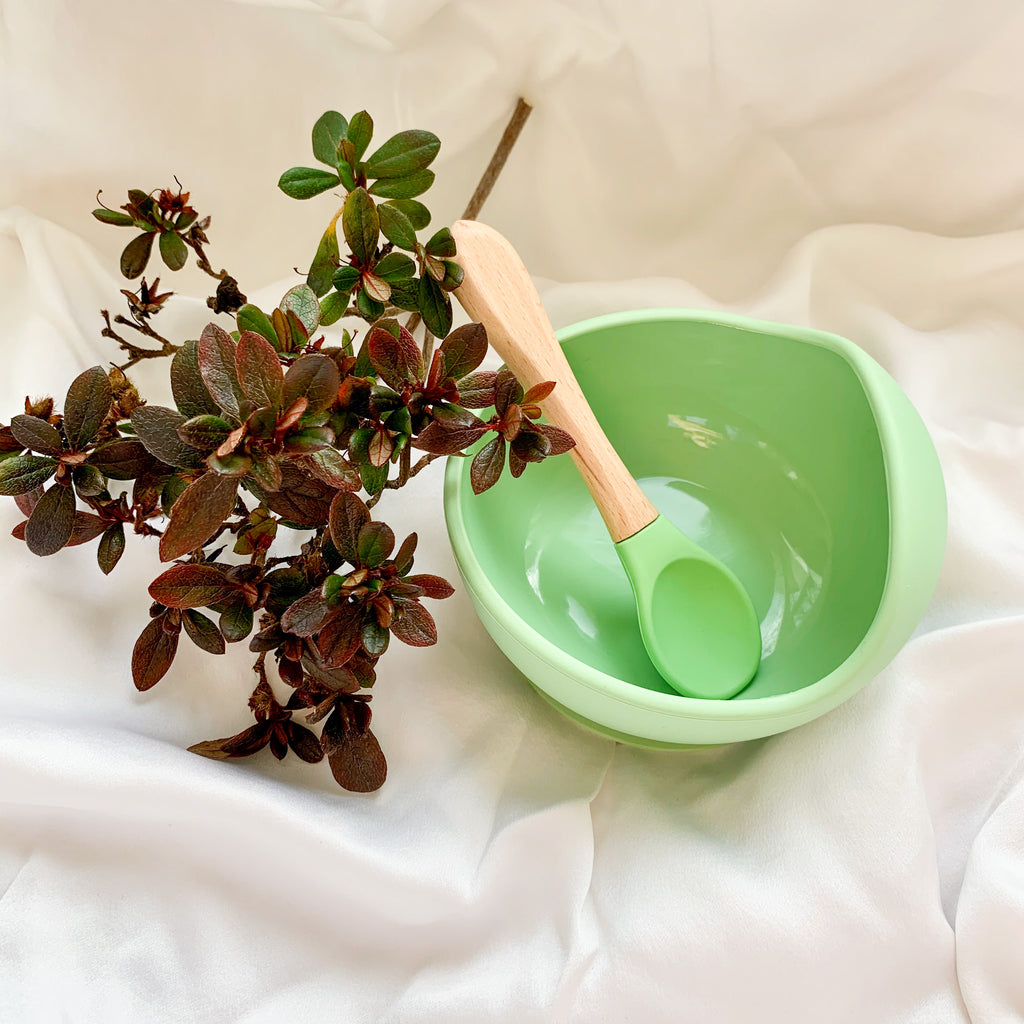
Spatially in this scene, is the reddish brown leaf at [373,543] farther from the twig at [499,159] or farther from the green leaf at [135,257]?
the twig at [499,159]

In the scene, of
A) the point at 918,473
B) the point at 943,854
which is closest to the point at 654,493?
the point at 918,473

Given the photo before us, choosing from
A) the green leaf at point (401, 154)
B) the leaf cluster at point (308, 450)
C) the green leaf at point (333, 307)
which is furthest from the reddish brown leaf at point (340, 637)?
the green leaf at point (401, 154)

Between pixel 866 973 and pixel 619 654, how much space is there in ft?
0.98

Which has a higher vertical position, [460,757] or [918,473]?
[918,473]

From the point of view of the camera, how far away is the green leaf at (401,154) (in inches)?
26.2

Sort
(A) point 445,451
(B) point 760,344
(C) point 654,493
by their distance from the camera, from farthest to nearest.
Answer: (C) point 654,493 → (B) point 760,344 → (A) point 445,451

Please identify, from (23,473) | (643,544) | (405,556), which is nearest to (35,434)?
(23,473)

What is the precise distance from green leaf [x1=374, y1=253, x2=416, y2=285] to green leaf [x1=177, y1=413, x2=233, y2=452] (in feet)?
0.69

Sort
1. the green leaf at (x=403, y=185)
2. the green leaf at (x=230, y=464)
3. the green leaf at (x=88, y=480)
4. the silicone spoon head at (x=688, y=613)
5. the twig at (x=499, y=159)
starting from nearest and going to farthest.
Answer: the green leaf at (x=230, y=464) < the green leaf at (x=88, y=480) < the green leaf at (x=403, y=185) < the silicone spoon head at (x=688, y=613) < the twig at (x=499, y=159)

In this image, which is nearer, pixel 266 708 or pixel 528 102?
pixel 266 708

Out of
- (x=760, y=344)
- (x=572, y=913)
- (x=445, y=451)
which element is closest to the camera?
(x=445, y=451)

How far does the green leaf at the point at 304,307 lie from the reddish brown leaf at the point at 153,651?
23 centimetres

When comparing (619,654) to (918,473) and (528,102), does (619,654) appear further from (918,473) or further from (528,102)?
(528,102)

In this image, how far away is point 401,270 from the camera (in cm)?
67
